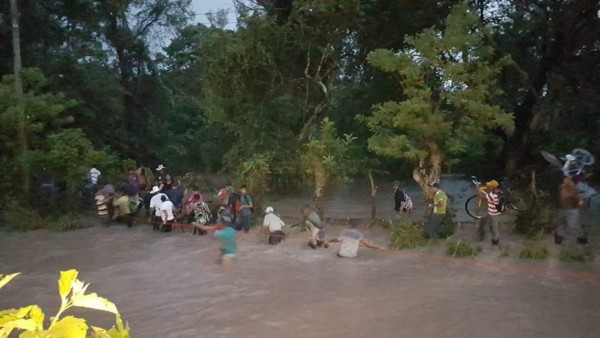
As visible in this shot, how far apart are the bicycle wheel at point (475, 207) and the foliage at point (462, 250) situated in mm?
2921

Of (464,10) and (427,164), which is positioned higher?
(464,10)

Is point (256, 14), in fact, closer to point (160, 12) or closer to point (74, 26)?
point (74, 26)

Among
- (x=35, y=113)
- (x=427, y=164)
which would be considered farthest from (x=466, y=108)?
(x=35, y=113)

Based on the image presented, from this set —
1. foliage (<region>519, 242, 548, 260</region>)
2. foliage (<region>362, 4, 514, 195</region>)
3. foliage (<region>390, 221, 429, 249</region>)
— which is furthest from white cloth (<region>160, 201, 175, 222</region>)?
foliage (<region>519, 242, 548, 260</region>)

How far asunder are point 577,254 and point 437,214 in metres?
2.62

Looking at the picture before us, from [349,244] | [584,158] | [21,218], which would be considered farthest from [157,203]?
[584,158]

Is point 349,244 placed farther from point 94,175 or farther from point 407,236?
point 94,175

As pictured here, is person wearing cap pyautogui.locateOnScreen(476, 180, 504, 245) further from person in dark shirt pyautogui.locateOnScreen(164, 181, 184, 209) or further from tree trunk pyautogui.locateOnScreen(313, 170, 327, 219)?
person in dark shirt pyautogui.locateOnScreen(164, 181, 184, 209)

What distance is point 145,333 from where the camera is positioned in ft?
23.7

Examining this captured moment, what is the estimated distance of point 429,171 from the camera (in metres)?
12.5

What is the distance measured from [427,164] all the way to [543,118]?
4694 millimetres

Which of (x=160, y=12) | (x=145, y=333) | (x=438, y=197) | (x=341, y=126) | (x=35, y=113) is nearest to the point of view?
(x=145, y=333)

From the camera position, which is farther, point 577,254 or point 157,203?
point 157,203

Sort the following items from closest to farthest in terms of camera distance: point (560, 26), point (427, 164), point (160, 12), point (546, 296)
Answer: point (546, 296), point (427, 164), point (560, 26), point (160, 12)
